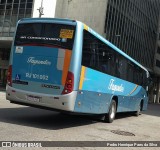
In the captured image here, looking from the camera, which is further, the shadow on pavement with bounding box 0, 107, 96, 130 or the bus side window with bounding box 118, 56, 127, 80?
the bus side window with bounding box 118, 56, 127, 80

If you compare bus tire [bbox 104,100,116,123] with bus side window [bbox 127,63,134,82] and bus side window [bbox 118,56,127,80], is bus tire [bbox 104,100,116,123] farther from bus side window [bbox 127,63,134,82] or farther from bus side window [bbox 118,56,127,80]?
bus side window [bbox 127,63,134,82]

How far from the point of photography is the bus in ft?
36.1

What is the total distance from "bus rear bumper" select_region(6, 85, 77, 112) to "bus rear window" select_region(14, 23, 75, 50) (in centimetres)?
154

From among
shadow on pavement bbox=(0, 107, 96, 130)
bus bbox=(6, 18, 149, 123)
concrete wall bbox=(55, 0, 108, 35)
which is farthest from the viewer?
concrete wall bbox=(55, 0, 108, 35)

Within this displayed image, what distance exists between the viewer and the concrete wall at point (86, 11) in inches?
1858

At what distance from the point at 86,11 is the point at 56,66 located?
39.3m

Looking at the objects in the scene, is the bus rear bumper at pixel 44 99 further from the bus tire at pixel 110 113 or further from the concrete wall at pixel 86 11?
the concrete wall at pixel 86 11

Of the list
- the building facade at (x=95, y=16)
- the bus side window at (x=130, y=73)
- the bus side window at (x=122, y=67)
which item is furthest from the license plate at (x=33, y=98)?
the building facade at (x=95, y=16)

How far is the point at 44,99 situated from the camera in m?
11.2

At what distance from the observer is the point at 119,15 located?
51031 mm

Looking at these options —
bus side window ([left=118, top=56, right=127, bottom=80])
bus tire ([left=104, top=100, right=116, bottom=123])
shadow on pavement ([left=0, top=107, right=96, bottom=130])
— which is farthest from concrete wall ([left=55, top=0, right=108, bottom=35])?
shadow on pavement ([left=0, top=107, right=96, bottom=130])

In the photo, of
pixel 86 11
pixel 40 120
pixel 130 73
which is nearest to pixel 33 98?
pixel 40 120

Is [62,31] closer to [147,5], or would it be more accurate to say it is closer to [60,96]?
[60,96]

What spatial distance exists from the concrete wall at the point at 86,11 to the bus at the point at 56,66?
3483cm
